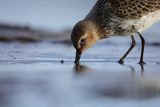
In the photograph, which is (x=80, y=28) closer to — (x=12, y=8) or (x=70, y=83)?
(x=70, y=83)

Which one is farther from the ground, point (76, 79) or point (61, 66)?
point (61, 66)

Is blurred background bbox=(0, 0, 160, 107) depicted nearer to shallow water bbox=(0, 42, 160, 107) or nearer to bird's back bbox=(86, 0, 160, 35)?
shallow water bbox=(0, 42, 160, 107)

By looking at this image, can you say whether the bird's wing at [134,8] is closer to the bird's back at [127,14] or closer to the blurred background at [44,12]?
the bird's back at [127,14]

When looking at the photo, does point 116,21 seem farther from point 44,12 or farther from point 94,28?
point 44,12

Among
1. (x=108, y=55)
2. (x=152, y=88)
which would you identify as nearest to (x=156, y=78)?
(x=152, y=88)

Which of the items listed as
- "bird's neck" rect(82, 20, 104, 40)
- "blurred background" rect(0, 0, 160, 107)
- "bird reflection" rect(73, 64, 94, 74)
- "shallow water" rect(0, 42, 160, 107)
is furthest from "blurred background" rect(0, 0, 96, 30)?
"bird reflection" rect(73, 64, 94, 74)

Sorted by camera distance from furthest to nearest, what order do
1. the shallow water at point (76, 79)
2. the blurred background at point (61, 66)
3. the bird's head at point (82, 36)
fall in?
the bird's head at point (82, 36) → the blurred background at point (61, 66) → the shallow water at point (76, 79)

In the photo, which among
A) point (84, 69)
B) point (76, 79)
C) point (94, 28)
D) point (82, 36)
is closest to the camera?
point (76, 79)

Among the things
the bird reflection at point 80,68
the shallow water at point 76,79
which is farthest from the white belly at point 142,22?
the bird reflection at point 80,68

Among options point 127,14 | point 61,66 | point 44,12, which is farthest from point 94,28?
point 44,12
